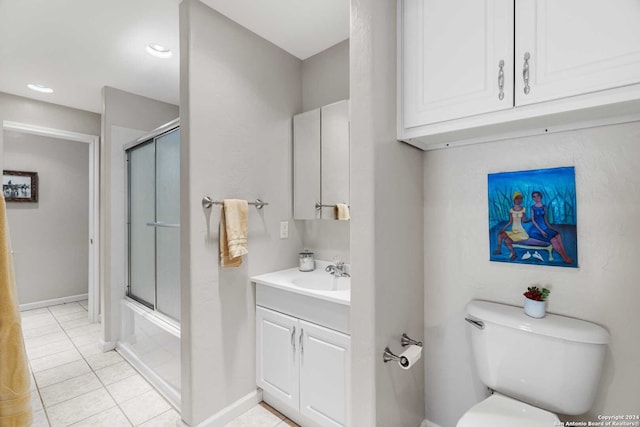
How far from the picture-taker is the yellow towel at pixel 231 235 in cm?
170

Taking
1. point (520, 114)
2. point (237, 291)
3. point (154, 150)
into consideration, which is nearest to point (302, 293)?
point (237, 291)

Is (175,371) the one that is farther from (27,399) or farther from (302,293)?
(27,399)

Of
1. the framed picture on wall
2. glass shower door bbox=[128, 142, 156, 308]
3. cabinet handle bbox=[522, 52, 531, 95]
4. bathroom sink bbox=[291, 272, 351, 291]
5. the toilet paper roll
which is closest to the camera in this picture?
cabinet handle bbox=[522, 52, 531, 95]

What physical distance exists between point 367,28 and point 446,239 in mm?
1081

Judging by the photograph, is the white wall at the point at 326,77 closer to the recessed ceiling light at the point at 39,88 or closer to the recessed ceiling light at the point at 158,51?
the recessed ceiling light at the point at 158,51

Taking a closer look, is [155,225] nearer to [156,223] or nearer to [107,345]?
[156,223]

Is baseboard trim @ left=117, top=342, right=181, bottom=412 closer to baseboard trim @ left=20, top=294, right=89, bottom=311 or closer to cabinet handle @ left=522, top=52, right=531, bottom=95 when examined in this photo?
baseboard trim @ left=20, top=294, right=89, bottom=311

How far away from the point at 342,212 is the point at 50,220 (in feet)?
14.1

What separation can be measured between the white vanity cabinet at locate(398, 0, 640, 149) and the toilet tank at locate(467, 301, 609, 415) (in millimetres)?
808

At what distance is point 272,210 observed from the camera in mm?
2090

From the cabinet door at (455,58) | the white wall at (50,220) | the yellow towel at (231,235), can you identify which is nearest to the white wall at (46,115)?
the white wall at (50,220)

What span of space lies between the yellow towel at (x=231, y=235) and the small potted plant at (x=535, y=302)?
1450 mm

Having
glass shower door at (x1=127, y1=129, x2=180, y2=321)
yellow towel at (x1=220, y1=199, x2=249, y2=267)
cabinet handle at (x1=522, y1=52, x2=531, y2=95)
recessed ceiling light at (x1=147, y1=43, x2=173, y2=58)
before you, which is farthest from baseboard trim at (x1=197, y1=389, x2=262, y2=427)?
recessed ceiling light at (x1=147, y1=43, x2=173, y2=58)

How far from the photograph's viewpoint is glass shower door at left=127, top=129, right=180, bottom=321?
2133mm
